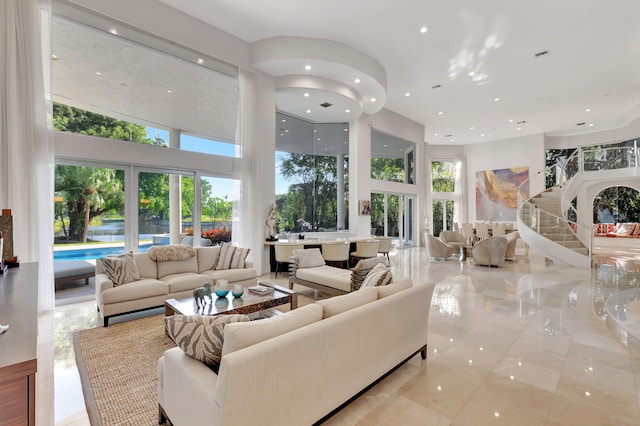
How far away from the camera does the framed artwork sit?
→ 10213mm

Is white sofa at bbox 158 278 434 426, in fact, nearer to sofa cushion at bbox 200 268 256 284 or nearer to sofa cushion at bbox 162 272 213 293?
sofa cushion at bbox 162 272 213 293

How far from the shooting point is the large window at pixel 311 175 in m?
9.79

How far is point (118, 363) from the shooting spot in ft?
9.67

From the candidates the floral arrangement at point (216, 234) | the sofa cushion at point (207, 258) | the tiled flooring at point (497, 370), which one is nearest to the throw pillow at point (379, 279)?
the tiled flooring at point (497, 370)

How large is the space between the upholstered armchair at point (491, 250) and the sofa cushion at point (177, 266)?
23.2 ft

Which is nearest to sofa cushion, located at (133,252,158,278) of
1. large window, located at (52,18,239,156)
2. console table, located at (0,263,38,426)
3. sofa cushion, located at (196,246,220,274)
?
sofa cushion, located at (196,246,220,274)

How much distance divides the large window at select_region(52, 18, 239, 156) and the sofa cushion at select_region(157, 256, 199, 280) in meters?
2.46

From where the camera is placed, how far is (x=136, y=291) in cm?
409

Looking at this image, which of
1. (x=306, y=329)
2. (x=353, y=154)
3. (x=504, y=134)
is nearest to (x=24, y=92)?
(x=306, y=329)

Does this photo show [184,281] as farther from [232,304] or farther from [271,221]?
[271,221]

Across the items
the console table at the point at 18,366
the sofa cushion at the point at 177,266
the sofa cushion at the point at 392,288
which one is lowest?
the sofa cushion at the point at 177,266

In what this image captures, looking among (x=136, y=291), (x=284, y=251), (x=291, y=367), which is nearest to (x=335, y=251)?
(x=284, y=251)

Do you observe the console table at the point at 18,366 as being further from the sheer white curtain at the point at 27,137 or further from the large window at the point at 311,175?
the large window at the point at 311,175

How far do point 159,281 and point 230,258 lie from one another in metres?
1.26
